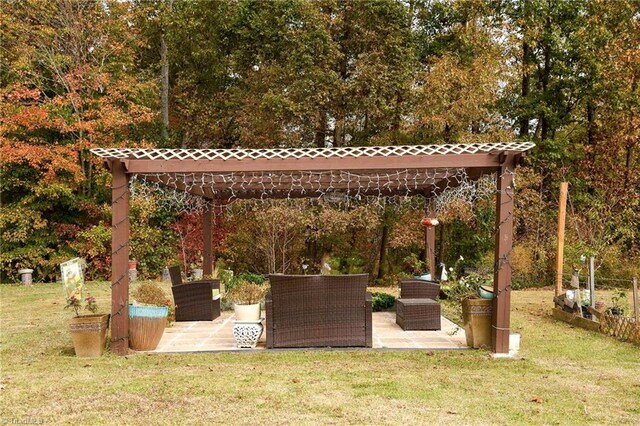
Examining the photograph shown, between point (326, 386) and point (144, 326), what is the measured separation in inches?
89.6

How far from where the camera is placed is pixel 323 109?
48.9ft

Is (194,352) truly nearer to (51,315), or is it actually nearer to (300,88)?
(51,315)

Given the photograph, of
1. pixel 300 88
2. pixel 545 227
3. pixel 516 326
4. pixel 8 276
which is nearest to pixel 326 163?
pixel 516 326

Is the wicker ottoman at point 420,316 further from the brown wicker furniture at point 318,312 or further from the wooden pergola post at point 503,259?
the wooden pergola post at point 503,259

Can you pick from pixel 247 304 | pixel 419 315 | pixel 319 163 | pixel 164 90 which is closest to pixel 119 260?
pixel 247 304

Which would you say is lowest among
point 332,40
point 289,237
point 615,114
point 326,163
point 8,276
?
point 8,276

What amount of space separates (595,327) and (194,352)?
4935 millimetres

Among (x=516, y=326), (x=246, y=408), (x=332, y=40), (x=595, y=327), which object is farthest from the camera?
(x=332, y=40)

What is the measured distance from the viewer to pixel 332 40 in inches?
570

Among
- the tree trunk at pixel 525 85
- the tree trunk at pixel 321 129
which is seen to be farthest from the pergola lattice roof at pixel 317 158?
the tree trunk at pixel 525 85

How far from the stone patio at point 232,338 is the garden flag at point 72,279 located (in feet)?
3.40

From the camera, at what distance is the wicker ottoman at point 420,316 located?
6.90 meters

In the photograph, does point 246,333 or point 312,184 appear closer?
point 246,333

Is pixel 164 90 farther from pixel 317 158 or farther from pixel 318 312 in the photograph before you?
pixel 318 312
